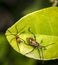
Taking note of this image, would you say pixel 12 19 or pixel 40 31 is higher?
pixel 40 31

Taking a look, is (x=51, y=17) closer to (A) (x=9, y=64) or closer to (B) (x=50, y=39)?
(B) (x=50, y=39)

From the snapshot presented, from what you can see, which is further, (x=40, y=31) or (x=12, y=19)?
(x=12, y=19)

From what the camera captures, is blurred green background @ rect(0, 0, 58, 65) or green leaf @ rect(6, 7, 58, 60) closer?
green leaf @ rect(6, 7, 58, 60)

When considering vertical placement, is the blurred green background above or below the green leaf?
below

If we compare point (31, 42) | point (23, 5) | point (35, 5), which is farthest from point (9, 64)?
point (31, 42)

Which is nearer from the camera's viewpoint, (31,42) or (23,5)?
(31,42)
